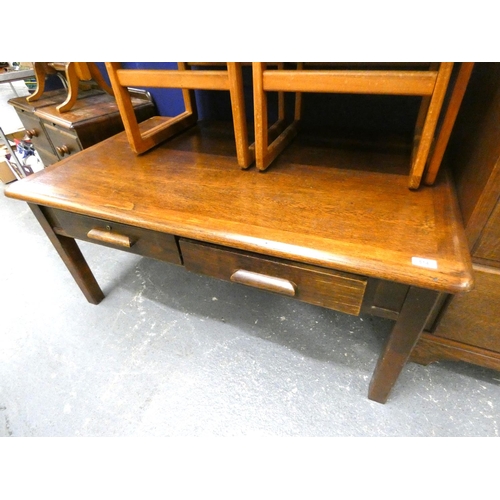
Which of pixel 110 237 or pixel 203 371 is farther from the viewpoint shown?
pixel 203 371

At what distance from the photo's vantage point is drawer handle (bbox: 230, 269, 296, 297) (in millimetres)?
596

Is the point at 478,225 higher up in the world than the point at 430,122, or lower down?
lower down

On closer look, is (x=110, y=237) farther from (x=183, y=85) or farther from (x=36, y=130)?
(x=36, y=130)

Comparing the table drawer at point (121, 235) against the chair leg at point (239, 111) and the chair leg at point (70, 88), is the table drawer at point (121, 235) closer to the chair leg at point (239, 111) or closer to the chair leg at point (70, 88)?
the chair leg at point (239, 111)

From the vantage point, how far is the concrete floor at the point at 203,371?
31.7 inches

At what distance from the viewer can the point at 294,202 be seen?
25.5 inches

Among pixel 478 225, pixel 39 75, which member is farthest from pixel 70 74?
pixel 478 225

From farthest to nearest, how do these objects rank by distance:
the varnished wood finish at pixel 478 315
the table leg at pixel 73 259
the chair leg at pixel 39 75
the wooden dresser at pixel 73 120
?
1. the chair leg at pixel 39 75
2. the wooden dresser at pixel 73 120
3. the table leg at pixel 73 259
4. the varnished wood finish at pixel 478 315

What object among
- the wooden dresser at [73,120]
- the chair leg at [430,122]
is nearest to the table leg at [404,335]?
the chair leg at [430,122]

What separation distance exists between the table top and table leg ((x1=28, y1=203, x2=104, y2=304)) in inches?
5.3

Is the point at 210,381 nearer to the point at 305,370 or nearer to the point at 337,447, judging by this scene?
the point at 305,370

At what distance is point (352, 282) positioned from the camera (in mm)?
537

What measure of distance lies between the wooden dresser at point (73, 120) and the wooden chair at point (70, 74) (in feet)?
0.09

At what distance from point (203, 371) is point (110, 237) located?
0.49 m
